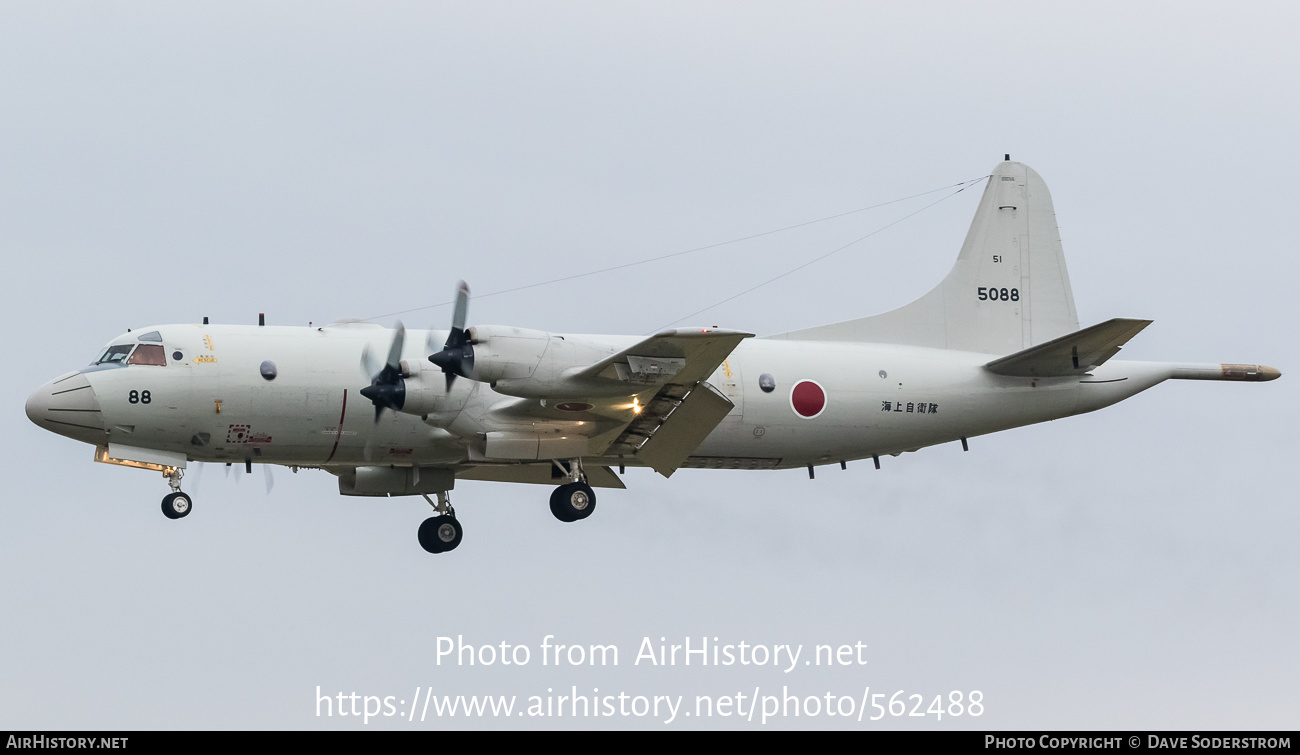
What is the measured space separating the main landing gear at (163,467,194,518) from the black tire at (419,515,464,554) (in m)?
4.35

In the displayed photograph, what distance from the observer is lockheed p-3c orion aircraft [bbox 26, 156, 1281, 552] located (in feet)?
82.6

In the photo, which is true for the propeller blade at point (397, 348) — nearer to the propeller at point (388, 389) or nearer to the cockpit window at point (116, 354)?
the propeller at point (388, 389)

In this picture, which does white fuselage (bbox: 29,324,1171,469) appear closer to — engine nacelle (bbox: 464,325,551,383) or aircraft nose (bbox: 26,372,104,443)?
aircraft nose (bbox: 26,372,104,443)

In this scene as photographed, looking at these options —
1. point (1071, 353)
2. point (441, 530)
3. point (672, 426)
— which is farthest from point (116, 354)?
point (1071, 353)

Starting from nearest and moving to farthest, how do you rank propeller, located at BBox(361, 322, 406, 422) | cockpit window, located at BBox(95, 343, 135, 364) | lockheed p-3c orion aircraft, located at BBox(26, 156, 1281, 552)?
lockheed p-3c orion aircraft, located at BBox(26, 156, 1281, 552) < propeller, located at BBox(361, 322, 406, 422) < cockpit window, located at BBox(95, 343, 135, 364)

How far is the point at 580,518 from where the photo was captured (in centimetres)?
2692

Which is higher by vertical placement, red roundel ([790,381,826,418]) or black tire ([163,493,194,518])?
red roundel ([790,381,826,418])

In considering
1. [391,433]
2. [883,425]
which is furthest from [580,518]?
[883,425]

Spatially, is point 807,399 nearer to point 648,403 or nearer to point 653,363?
point 648,403

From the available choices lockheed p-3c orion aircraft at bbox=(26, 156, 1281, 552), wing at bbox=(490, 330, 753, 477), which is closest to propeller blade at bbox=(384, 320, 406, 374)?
lockheed p-3c orion aircraft at bbox=(26, 156, 1281, 552)

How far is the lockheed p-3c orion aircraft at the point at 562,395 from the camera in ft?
82.6

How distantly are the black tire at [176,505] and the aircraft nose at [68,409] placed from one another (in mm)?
1372
